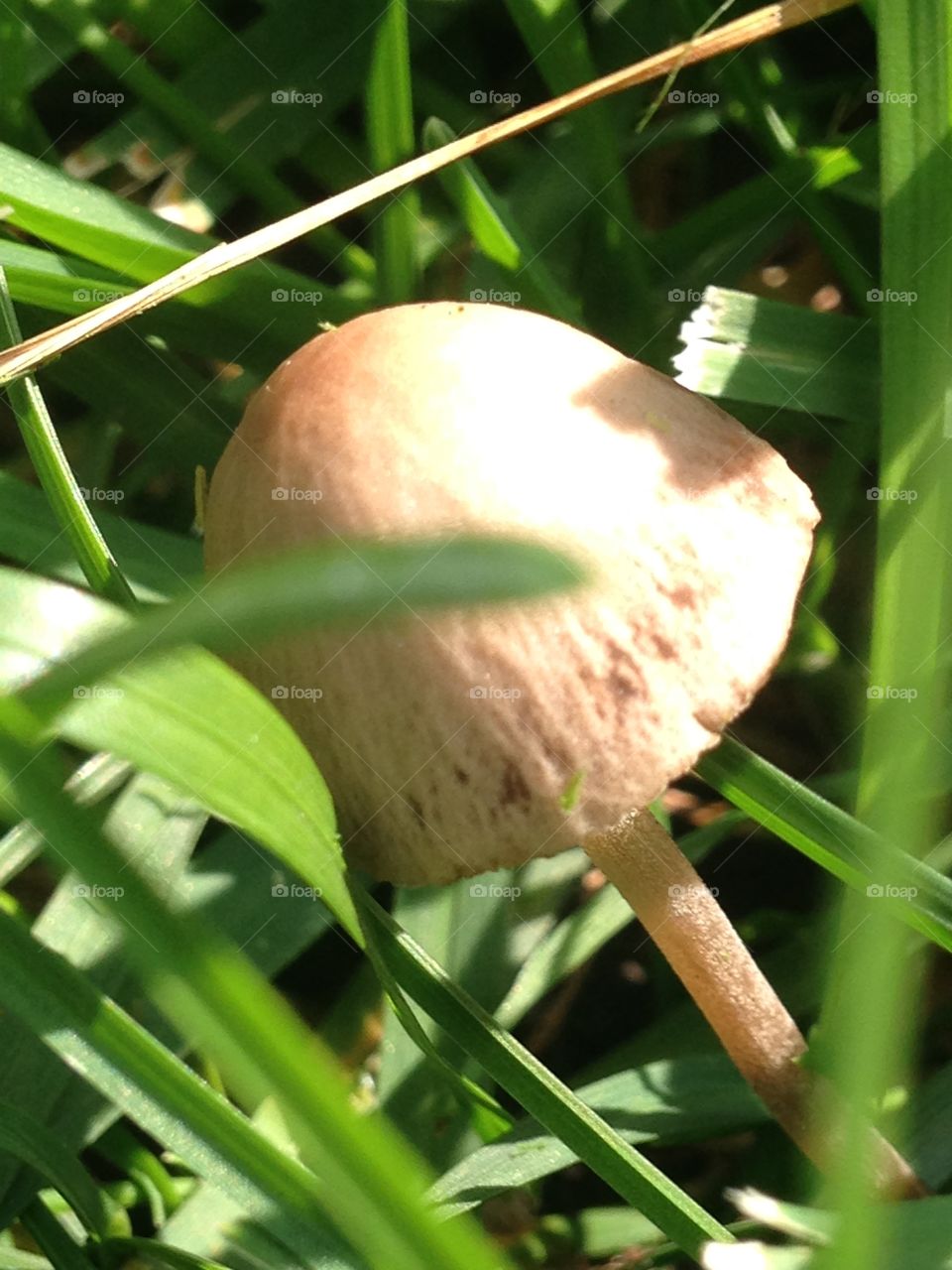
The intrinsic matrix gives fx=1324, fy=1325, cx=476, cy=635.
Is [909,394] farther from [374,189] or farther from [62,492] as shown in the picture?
[62,492]

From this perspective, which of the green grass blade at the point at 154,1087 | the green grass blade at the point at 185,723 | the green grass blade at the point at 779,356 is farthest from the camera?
the green grass blade at the point at 779,356

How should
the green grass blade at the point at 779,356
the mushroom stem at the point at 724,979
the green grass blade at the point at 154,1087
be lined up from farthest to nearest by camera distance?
1. the green grass blade at the point at 779,356
2. the mushroom stem at the point at 724,979
3. the green grass blade at the point at 154,1087

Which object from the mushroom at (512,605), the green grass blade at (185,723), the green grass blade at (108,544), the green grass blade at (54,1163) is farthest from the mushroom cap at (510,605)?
the green grass blade at (54,1163)

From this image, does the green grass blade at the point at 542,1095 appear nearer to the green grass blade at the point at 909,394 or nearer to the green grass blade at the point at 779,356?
the green grass blade at the point at 909,394

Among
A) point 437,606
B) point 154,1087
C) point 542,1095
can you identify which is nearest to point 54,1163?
point 154,1087

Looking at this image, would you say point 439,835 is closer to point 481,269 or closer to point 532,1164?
point 532,1164
